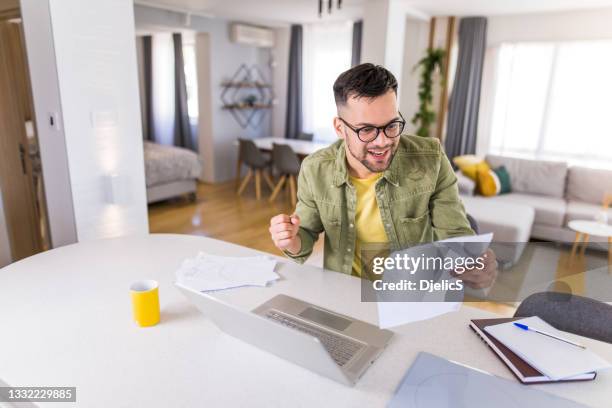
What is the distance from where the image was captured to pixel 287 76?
677 cm

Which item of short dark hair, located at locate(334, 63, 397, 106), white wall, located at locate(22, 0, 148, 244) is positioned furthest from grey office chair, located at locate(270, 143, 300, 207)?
short dark hair, located at locate(334, 63, 397, 106)

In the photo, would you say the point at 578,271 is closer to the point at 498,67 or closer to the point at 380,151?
the point at 380,151

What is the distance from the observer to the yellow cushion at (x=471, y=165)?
454 cm

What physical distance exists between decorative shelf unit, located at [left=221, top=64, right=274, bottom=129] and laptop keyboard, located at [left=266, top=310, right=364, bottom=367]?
5.56 m

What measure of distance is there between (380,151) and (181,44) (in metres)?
5.94

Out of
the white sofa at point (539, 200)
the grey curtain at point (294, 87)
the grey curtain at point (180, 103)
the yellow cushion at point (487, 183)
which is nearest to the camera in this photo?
the white sofa at point (539, 200)

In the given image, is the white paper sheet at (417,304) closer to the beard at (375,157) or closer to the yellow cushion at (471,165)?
the beard at (375,157)

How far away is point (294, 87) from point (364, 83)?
556 cm

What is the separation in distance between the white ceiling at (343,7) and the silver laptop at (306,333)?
4.22m

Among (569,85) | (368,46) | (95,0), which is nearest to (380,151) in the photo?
(95,0)

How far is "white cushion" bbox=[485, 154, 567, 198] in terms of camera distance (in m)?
4.48

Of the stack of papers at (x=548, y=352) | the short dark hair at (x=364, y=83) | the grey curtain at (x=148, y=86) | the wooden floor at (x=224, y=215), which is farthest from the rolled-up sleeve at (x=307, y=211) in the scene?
the grey curtain at (x=148, y=86)

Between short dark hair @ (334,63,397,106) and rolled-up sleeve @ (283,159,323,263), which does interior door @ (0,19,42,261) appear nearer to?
rolled-up sleeve @ (283,159,323,263)

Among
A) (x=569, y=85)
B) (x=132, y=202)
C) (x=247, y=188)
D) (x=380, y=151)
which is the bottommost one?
(x=247, y=188)
